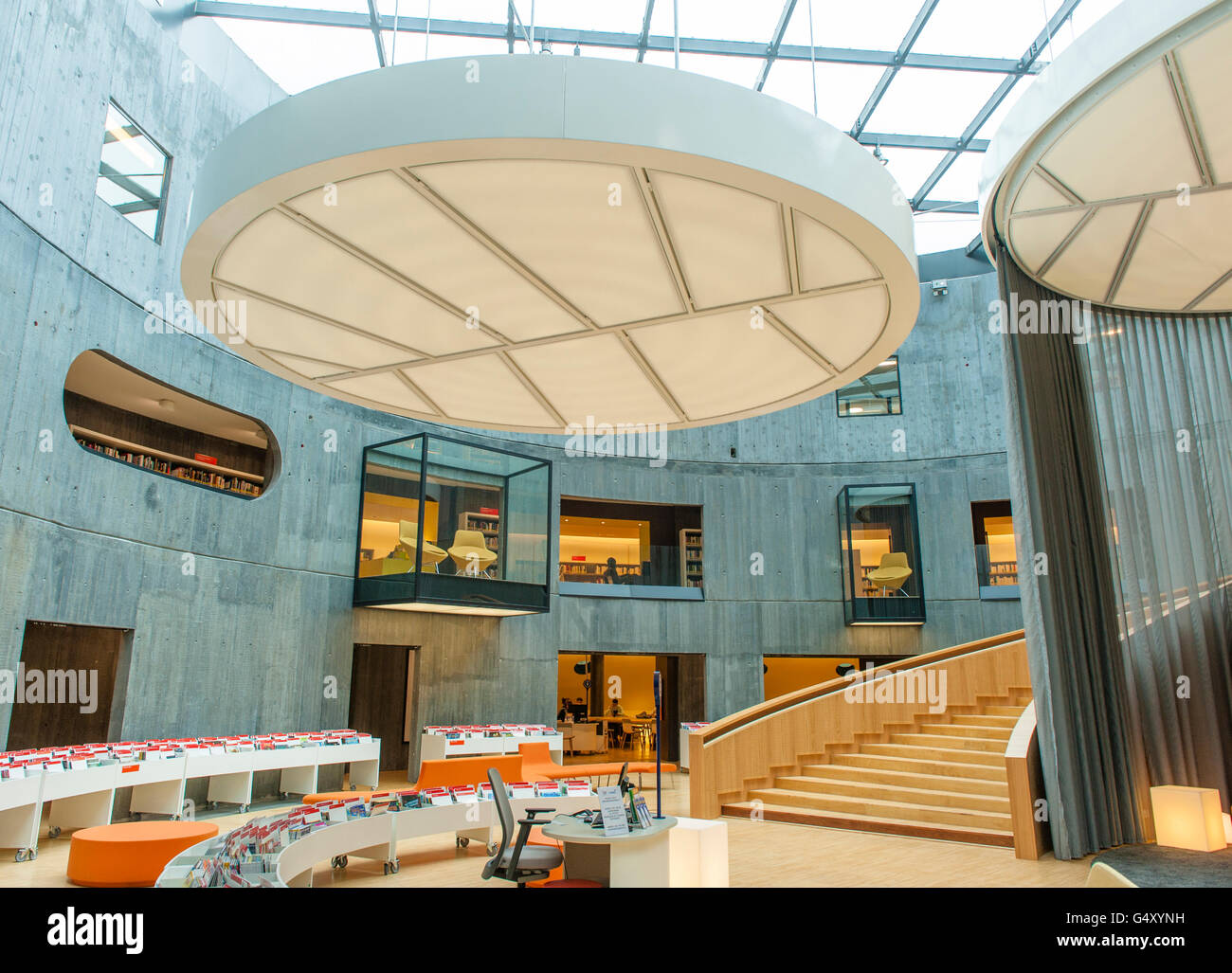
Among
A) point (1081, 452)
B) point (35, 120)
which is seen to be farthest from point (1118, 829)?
point (35, 120)

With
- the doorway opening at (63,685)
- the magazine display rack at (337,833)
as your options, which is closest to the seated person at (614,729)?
the doorway opening at (63,685)

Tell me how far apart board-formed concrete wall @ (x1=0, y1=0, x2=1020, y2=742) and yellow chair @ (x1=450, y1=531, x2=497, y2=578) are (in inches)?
70.8

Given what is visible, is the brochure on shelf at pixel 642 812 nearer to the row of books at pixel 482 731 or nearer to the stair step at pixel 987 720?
the row of books at pixel 482 731

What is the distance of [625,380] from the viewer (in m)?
8.11

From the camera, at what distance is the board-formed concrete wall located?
31.1ft

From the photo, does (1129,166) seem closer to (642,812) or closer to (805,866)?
(642,812)

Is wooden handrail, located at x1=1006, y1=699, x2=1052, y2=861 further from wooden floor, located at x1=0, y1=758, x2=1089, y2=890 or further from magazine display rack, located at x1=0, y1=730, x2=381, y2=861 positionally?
magazine display rack, located at x1=0, y1=730, x2=381, y2=861

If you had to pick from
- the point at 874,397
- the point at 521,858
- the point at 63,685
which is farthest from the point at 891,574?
the point at 63,685

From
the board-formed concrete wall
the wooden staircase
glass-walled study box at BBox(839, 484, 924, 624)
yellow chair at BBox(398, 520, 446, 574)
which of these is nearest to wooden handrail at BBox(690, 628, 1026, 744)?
the wooden staircase

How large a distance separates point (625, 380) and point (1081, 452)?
217 inches

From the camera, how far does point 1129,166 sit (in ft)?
22.2

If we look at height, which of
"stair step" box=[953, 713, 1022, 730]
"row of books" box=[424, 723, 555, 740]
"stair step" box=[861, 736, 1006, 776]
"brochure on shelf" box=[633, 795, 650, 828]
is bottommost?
→ "stair step" box=[861, 736, 1006, 776]

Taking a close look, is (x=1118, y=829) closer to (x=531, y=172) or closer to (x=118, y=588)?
(x=531, y=172)

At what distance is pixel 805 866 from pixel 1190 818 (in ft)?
12.4
